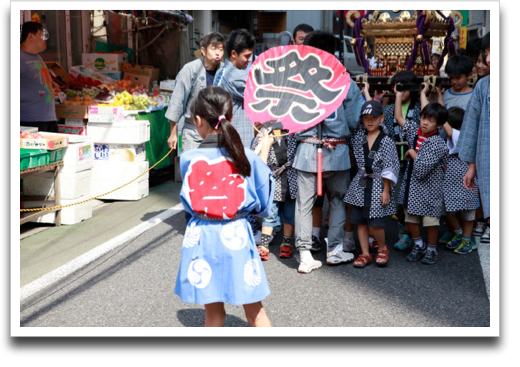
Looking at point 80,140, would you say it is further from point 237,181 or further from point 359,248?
point 237,181

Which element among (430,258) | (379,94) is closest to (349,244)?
(430,258)

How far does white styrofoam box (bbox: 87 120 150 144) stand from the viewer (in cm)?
812

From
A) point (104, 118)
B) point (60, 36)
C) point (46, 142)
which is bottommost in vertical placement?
point (46, 142)

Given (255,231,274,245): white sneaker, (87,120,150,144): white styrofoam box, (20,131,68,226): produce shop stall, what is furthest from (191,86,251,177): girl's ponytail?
(87,120,150,144): white styrofoam box

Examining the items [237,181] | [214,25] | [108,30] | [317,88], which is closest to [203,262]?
[237,181]

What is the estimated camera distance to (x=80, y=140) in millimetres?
7051

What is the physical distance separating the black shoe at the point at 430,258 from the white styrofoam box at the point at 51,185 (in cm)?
382

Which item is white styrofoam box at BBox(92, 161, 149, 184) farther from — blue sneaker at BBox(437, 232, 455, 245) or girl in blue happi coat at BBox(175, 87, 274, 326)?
girl in blue happi coat at BBox(175, 87, 274, 326)

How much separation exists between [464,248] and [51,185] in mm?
4448

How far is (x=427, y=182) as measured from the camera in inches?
219

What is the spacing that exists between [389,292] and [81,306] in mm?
2351

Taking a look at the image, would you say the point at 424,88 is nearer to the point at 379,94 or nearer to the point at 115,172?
the point at 379,94

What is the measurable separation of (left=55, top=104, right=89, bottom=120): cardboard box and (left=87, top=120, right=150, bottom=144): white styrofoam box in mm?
167

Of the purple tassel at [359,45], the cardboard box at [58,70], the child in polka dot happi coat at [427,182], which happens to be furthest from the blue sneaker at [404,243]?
the cardboard box at [58,70]
